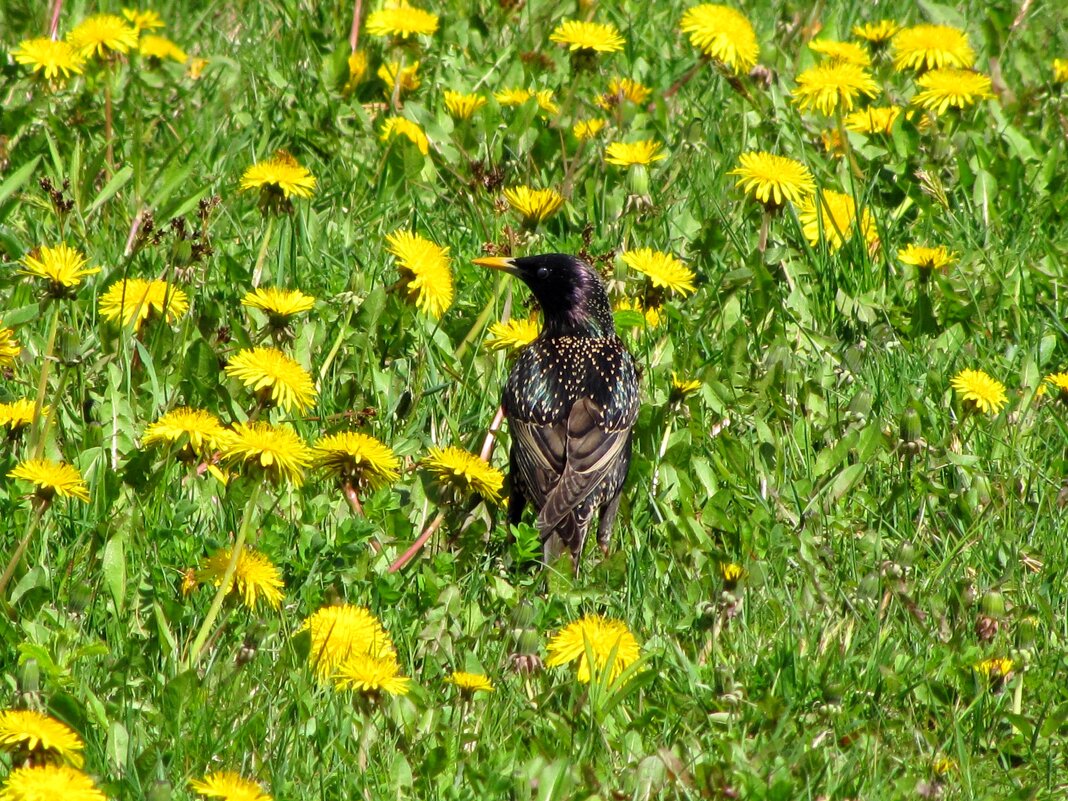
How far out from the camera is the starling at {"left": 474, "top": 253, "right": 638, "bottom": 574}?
5.21m

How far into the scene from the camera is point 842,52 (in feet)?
23.2

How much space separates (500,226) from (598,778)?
120 inches

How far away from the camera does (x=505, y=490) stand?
551 centimetres

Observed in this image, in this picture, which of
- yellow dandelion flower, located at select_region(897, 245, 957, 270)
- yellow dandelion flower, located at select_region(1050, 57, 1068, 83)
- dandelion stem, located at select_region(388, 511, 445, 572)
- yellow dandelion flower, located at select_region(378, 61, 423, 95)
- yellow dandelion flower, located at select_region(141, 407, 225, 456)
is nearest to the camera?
yellow dandelion flower, located at select_region(141, 407, 225, 456)

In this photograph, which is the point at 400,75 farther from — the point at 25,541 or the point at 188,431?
the point at 25,541

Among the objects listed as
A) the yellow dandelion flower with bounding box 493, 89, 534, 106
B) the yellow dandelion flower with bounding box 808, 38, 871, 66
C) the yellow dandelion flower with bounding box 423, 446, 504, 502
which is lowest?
the yellow dandelion flower with bounding box 423, 446, 504, 502

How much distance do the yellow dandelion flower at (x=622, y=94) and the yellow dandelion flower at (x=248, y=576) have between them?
136 inches

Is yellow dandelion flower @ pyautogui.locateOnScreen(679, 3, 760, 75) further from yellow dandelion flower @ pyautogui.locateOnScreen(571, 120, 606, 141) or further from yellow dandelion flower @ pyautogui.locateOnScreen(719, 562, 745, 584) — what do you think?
yellow dandelion flower @ pyautogui.locateOnScreen(719, 562, 745, 584)

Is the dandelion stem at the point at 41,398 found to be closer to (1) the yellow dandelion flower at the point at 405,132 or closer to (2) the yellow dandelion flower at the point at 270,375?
(2) the yellow dandelion flower at the point at 270,375

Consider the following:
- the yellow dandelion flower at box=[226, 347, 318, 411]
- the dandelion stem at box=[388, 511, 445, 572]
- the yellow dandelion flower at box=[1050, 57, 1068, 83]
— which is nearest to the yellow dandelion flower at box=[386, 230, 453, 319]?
the dandelion stem at box=[388, 511, 445, 572]

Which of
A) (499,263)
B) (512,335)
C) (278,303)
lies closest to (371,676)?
(278,303)

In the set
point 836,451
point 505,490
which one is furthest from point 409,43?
point 836,451

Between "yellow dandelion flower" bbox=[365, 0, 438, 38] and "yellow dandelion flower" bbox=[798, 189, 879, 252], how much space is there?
170 cm

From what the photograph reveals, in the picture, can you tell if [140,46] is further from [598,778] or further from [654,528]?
[598,778]
